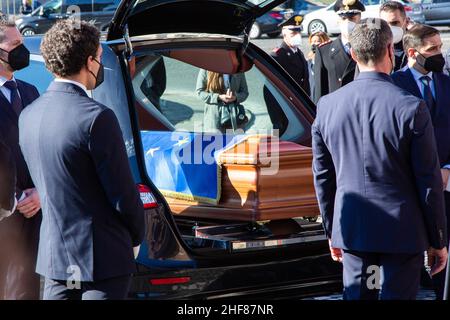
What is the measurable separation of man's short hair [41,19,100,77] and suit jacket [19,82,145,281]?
7 centimetres

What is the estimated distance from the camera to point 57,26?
3.77 meters

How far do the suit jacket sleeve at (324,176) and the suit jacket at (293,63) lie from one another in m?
4.94

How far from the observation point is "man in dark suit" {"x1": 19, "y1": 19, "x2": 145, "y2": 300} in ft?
11.8

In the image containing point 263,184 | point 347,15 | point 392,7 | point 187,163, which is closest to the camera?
point 263,184

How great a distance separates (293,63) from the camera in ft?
30.2

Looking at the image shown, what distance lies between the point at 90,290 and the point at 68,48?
3.23 ft

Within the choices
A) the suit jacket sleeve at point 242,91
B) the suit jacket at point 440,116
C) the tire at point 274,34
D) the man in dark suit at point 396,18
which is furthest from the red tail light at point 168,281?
the tire at point 274,34

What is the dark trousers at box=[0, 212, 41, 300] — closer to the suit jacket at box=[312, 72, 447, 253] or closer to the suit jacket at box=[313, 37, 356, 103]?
the suit jacket at box=[312, 72, 447, 253]

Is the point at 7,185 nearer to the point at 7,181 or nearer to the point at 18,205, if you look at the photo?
the point at 7,181

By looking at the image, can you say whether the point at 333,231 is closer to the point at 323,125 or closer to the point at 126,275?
the point at 323,125

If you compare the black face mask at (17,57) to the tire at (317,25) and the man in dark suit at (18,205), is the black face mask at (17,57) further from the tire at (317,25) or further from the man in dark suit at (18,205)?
the tire at (317,25)

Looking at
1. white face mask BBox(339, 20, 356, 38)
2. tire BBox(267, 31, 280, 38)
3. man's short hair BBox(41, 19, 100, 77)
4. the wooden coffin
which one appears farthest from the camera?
tire BBox(267, 31, 280, 38)

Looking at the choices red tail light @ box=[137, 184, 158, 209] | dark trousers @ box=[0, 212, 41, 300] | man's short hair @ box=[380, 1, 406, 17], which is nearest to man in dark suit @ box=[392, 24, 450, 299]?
red tail light @ box=[137, 184, 158, 209]

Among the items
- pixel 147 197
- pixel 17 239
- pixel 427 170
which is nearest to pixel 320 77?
pixel 147 197
